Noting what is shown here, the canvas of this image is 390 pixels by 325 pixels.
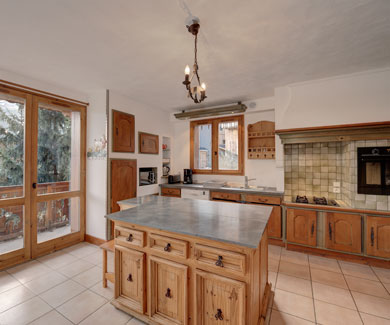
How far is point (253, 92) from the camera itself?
10.9 ft

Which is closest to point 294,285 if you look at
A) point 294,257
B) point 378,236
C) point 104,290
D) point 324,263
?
point 294,257

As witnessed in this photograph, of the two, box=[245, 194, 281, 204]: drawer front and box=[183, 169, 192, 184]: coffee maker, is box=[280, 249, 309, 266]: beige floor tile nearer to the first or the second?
box=[245, 194, 281, 204]: drawer front

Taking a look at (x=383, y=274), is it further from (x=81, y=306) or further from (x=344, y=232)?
(x=81, y=306)

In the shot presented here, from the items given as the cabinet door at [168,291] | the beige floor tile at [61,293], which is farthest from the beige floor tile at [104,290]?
the cabinet door at [168,291]

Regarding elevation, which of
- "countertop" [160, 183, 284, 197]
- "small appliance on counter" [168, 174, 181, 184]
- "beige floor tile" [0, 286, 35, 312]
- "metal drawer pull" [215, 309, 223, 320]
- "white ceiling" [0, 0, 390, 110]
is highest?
"white ceiling" [0, 0, 390, 110]

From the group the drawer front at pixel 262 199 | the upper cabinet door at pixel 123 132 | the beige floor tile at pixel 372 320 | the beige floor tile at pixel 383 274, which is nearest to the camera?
the beige floor tile at pixel 372 320

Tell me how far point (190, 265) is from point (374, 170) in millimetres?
2841

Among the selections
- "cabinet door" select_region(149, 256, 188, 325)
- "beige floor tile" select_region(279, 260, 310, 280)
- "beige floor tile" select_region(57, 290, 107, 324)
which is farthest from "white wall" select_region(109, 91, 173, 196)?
"beige floor tile" select_region(279, 260, 310, 280)

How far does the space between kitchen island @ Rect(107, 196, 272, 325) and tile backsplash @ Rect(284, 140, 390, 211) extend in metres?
1.80

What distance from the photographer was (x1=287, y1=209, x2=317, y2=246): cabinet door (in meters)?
2.80

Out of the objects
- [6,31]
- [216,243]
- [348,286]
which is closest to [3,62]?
[6,31]

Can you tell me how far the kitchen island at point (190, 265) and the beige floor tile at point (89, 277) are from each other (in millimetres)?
617

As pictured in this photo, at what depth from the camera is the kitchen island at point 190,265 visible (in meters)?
1.19

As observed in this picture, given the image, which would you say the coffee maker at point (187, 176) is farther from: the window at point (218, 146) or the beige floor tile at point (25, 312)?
the beige floor tile at point (25, 312)
